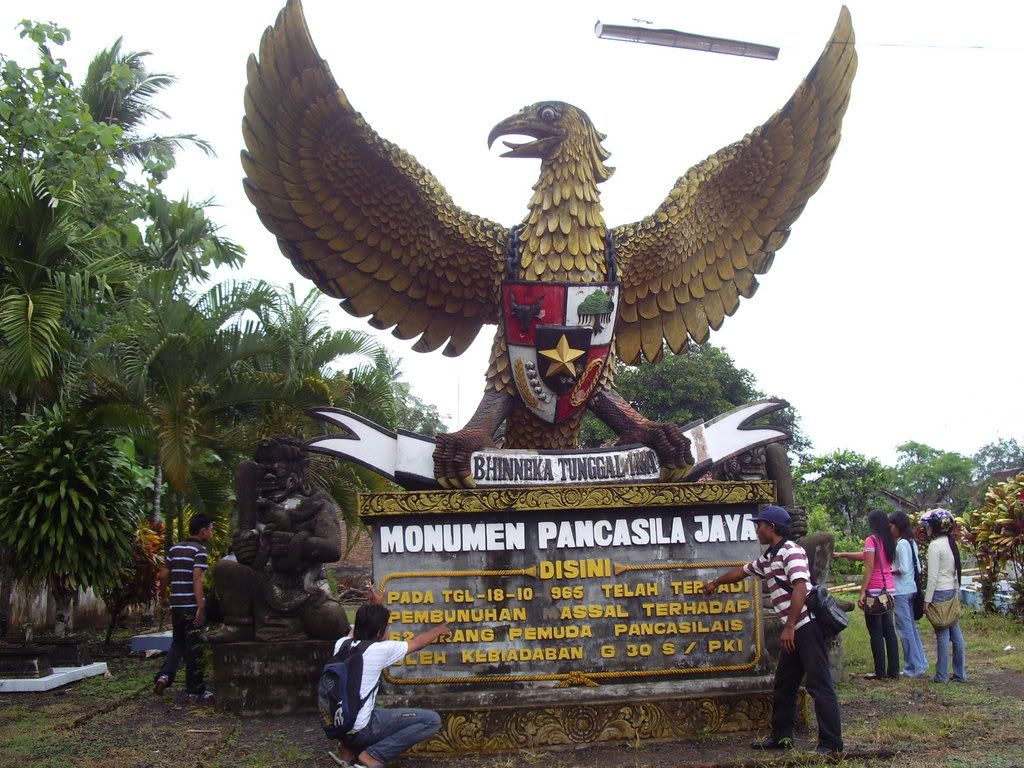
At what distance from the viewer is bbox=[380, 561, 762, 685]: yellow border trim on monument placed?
5738mm

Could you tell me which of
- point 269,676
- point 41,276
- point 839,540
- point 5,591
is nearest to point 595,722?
point 269,676

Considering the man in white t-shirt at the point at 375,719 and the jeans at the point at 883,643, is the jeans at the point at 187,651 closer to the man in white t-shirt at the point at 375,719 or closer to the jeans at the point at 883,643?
the man in white t-shirt at the point at 375,719

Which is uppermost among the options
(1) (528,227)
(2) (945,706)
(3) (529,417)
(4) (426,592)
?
(1) (528,227)

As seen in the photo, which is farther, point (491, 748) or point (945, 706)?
point (945, 706)

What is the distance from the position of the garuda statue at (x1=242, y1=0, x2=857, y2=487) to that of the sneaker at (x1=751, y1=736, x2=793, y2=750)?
1.84m

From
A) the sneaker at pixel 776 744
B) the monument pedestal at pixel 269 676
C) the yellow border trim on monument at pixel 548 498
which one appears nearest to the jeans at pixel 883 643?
the yellow border trim on monument at pixel 548 498

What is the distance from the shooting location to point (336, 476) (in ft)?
43.0

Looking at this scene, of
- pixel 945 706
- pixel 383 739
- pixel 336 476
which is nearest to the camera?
pixel 383 739

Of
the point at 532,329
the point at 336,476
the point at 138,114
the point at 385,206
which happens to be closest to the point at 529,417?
the point at 532,329

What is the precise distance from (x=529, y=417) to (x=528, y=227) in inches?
56.2

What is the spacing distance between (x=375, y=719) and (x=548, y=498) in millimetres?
1824

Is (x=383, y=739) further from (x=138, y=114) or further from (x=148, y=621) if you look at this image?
(x=138, y=114)

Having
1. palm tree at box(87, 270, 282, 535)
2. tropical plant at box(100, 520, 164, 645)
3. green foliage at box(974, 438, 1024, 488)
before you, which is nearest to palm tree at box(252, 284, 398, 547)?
palm tree at box(87, 270, 282, 535)

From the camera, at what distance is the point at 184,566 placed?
7.73 m
